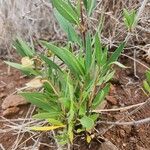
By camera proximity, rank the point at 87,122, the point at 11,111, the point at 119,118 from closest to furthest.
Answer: the point at 87,122 < the point at 119,118 < the point at 11,111

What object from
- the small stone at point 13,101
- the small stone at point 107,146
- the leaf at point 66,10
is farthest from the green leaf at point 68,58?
the small stone at point 13,101

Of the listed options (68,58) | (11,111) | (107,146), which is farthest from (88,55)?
(11,111)

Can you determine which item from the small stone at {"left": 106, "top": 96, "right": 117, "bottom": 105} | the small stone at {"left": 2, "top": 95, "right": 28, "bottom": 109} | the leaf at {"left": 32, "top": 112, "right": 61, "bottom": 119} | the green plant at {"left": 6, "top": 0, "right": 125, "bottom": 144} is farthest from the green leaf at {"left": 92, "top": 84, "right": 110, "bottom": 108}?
the small stone at {"left": 2, "top": 95, "right": 28, "bottom": 109}

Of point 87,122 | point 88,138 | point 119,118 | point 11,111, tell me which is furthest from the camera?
point 11,111

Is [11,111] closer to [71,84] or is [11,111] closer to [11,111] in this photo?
[11,111]

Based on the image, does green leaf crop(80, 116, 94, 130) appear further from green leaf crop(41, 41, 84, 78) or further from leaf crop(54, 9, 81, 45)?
leaf crop(54, 9, 81, 45)

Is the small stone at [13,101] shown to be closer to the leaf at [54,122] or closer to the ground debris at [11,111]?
the ground debris at [11,111]
